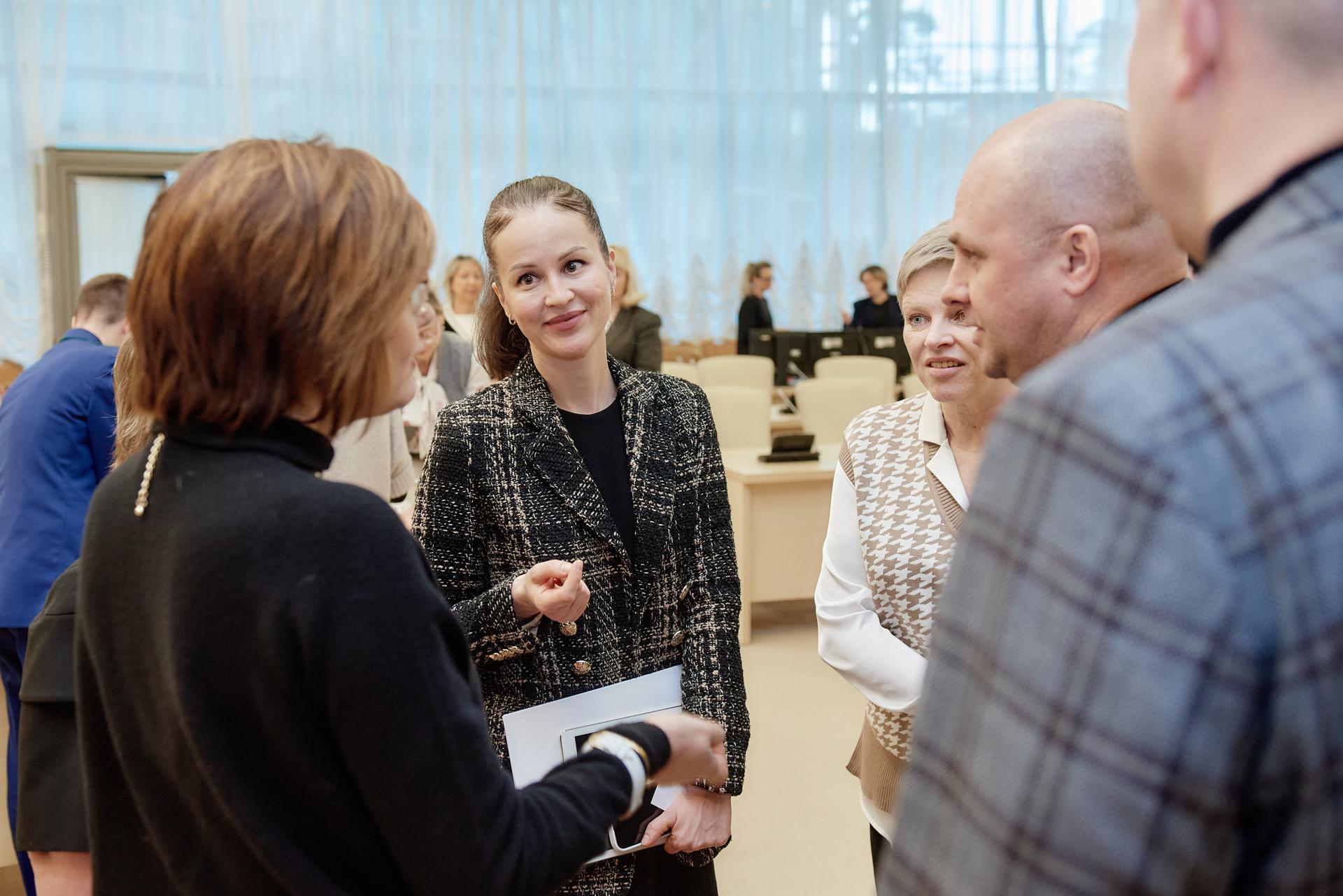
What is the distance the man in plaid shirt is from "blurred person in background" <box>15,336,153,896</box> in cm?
134

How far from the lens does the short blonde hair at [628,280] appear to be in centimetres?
637

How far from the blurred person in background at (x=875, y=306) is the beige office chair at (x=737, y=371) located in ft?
8.28

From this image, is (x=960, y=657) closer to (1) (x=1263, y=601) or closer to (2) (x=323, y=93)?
(1) (x=1263, y=601)

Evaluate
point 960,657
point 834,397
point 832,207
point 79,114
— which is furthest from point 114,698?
point 832,207

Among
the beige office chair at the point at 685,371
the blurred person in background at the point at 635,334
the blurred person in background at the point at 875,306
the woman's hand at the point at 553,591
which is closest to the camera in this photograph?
the woman's hand at the point at 553,591

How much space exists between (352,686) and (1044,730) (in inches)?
21.9

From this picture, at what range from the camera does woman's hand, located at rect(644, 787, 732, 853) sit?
161 centimetres

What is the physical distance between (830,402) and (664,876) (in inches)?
Answer: 199

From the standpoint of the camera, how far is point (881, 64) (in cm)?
1002

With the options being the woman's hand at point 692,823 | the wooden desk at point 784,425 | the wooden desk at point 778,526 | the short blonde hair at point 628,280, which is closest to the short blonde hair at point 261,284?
the woman's hand at point 692,823

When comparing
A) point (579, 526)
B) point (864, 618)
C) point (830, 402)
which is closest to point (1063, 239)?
point (864, 618)

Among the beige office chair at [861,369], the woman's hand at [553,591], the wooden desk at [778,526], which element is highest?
the woman's hand at [553,591]

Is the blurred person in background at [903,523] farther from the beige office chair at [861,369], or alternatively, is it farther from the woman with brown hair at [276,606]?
the beige office chair at [861,369]

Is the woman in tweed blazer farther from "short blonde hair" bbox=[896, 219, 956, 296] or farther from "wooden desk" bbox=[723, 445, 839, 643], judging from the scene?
"wooden desk" bbox=[723, 445, 839, 643]
